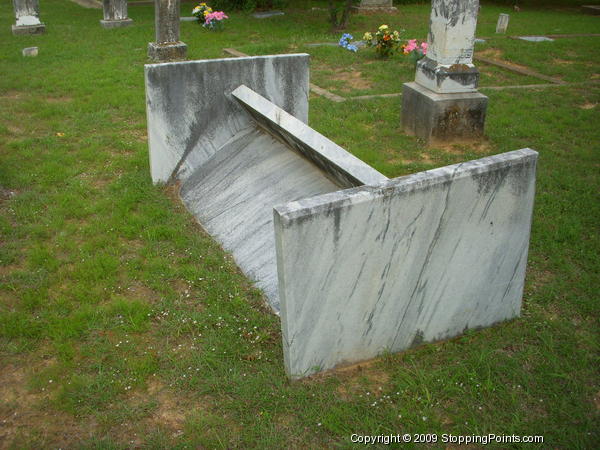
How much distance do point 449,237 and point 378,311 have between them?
0.47 metres

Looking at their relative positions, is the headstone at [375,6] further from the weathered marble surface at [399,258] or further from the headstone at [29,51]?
the weathered marble surface at [399,258]

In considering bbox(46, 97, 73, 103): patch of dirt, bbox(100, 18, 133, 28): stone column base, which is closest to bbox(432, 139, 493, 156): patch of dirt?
bbox(46, 97, 73, 103): patch of dirt

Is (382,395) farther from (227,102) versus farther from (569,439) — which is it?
(227,102)

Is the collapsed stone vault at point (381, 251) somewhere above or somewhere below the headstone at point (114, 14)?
below

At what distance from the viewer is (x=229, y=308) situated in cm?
322

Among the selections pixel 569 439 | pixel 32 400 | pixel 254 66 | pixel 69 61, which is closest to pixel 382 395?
pixel 569 439

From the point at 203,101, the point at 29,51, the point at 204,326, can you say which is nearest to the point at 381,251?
the point at 204,326

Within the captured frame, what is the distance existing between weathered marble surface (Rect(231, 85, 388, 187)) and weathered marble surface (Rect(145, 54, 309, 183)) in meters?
0.14

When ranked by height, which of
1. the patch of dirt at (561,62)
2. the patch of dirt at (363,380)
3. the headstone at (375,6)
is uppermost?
the headstone at (375,6)

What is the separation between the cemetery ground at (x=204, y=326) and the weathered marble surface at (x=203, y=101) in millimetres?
308

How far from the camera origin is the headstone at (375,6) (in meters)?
14.9

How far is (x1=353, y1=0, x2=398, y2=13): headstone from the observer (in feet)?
48.8

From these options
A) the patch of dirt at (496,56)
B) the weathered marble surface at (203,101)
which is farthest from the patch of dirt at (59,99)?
the patch of dirt at (496,56)

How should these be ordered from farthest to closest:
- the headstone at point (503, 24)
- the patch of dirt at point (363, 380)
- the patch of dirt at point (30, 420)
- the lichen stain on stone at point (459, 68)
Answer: the headstone at point (503, 24)
the lichen stain on stone at point (459, 68)
the patch of dirt at point (363, 380)
the patch of dirt at point (30, 420)
